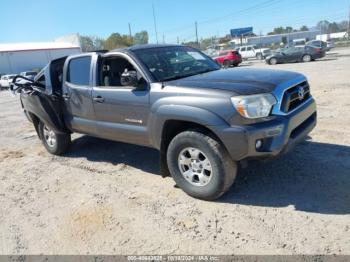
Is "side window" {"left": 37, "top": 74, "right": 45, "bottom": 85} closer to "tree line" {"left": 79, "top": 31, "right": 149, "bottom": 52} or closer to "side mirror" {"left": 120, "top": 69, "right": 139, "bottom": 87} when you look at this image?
"side mirror" {"left": 120, "top": 69, "right": 139, "bottom": 87}

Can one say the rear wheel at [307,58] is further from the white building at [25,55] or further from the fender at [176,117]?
the white building at [25,55]

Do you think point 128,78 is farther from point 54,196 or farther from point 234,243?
point 234,243

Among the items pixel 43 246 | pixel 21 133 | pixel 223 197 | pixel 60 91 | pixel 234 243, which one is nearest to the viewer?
pixel 234 243

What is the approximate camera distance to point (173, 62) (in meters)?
4.96

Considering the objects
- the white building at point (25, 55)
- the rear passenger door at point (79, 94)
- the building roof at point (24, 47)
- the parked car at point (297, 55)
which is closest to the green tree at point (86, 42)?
the building roof at point (24, 47)

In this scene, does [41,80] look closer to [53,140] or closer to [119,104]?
[53,140]

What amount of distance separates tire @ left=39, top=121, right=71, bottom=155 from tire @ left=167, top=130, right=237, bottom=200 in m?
2.95

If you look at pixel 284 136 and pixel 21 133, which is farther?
pixel 21 133

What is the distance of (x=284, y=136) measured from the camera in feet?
12.2

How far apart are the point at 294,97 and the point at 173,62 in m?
1.76

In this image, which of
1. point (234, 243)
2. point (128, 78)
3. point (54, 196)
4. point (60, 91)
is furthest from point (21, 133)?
point (234, 243)

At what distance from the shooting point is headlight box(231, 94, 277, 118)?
3.63 m

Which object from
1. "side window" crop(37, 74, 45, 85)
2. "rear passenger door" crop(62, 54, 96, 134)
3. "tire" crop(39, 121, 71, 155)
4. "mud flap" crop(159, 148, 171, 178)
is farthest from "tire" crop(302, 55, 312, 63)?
"mud flap" crop(159, 148, 171, 178)

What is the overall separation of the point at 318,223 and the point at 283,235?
418 millimetres
